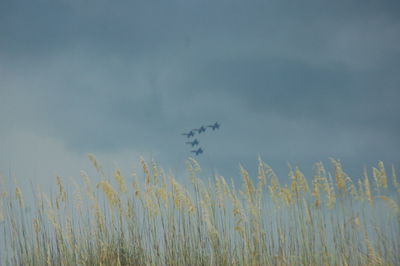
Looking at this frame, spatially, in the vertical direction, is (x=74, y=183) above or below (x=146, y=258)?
above

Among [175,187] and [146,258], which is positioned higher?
[175,187]

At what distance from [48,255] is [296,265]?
2527mm

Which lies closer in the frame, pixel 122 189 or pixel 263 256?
pixel 263 256

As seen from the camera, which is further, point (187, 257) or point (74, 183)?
point (74, 183)

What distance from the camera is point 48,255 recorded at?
436cm

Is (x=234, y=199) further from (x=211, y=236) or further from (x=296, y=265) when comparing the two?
(x=296, y=265)

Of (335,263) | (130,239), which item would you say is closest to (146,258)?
(130,239)

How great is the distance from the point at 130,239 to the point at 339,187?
215 centimetres

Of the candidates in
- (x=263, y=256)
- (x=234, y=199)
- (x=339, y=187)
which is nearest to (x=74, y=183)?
(x=234, y=199)

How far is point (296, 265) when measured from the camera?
3.91 meters

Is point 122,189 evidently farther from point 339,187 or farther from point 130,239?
point 339,187

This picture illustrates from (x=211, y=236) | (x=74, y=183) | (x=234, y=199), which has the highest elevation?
(x=74, y=183)

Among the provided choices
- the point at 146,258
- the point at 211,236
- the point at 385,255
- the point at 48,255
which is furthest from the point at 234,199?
the point at 48,255

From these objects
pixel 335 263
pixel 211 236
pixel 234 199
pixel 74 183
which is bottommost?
pixel 335 263
